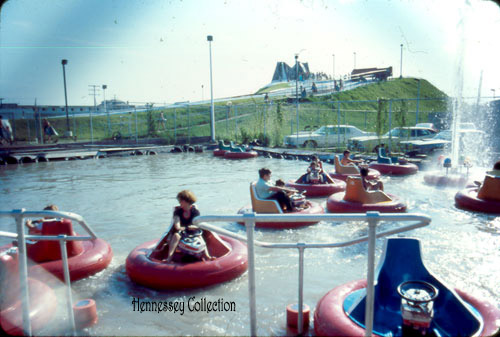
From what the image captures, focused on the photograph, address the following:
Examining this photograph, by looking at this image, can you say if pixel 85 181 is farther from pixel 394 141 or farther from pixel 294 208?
pixel 394 141

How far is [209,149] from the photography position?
27.6m

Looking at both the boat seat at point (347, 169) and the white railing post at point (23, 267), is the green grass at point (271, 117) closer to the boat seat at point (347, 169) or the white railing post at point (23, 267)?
the boat seat at point (347, 169)

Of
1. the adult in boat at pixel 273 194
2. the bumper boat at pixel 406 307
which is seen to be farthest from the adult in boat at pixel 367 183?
the bumper boat at pixel 406 307

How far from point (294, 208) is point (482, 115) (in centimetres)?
2560

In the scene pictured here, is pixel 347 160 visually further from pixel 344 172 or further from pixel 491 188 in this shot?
pixel 491 188

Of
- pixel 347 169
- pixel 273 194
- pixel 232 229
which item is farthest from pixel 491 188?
pixel 232 229

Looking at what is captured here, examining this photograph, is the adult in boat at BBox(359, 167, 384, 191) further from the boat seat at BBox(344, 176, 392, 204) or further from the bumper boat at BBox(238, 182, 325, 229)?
the bumper boat at BBox(238, 182, 325, 229)

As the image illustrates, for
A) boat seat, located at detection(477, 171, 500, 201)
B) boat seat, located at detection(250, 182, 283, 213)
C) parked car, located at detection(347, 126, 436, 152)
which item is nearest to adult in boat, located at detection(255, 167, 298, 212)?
boat seat, located at detection(250, 182, 283, 213)

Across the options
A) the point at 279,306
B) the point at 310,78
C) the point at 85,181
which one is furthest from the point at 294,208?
the point at 310,78

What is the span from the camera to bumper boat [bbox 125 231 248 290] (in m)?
5.18

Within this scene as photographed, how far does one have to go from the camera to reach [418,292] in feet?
11.0

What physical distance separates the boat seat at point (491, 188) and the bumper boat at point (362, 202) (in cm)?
207

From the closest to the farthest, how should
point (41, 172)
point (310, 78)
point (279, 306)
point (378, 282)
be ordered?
point (378, 282), point (279, 306), point (41, 172), point (310, 78)

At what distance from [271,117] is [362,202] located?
1802 centimetres
